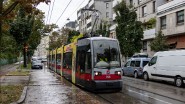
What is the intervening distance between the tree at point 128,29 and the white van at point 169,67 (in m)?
14.6

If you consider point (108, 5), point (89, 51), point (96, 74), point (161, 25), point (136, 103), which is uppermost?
point (108, 5)

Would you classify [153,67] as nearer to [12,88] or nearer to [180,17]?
[12,88]

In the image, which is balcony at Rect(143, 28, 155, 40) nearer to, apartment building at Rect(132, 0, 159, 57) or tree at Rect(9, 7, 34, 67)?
apartment building at Rect(132, 0, 159, 57)

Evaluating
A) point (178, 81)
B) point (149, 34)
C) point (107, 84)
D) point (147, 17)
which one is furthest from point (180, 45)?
point (107, 84)

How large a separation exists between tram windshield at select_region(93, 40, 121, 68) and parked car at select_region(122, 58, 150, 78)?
11.8 metres

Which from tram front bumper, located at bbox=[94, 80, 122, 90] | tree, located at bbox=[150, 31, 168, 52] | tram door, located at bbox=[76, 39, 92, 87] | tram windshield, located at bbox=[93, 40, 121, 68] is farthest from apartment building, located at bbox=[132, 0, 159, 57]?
tram front bumper, located at bbox=[94, 80, 122, 90]

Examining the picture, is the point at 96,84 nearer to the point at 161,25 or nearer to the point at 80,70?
the point at 80,70

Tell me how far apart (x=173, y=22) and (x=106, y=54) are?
2103 centimetres

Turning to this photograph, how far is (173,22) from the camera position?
3597 cm

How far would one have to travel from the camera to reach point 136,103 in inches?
511

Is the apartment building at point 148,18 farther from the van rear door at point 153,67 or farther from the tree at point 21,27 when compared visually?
the van rear door at point 153,67

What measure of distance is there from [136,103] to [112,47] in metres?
4.90

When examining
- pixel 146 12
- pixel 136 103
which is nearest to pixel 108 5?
pixel 146 12

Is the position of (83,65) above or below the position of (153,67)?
above
